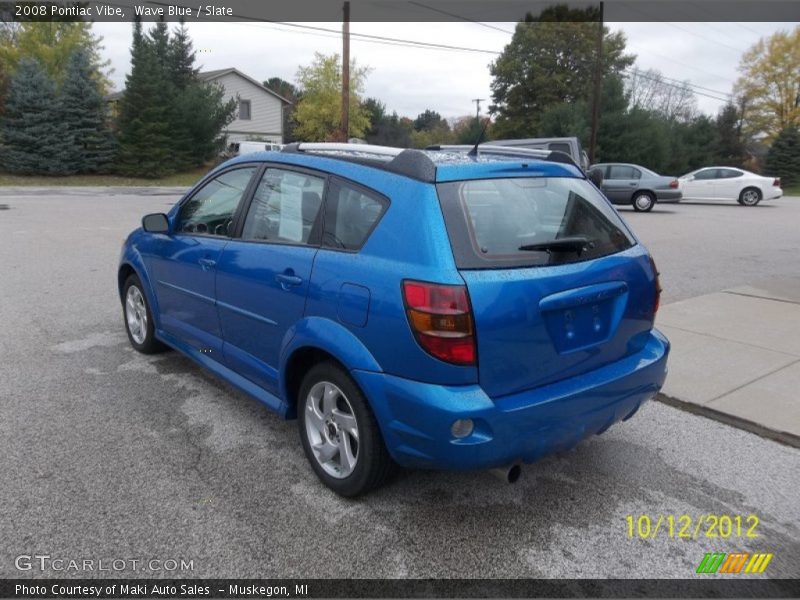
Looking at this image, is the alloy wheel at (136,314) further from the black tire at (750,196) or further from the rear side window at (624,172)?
the black tire at (750,196)

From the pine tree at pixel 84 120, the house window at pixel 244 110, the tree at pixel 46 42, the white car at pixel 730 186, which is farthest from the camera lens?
the house window at pixel 244 110

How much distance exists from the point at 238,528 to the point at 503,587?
1199 mm

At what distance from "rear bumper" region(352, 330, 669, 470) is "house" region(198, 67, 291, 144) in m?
48.8

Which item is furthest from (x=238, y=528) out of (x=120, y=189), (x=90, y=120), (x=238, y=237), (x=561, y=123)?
(x=561, y=123)

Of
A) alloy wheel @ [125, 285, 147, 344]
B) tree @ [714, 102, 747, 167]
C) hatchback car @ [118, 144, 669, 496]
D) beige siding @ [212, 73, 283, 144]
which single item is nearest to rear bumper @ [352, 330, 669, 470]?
hatchback car @ [118, 144, 669, 496]

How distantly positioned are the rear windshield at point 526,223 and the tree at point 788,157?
46.6 meters

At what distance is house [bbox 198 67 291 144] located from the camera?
50.1 m

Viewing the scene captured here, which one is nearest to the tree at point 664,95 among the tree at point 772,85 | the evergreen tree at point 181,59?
the tree at point 772,85

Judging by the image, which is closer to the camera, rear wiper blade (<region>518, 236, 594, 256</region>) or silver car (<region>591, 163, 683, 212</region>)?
rear wiper blade (<region>518, 236, 594, 256</region>)

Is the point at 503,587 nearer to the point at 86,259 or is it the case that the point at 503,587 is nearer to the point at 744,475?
the point at 744,475

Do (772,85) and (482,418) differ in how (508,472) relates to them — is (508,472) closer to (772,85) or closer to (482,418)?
(482,418)

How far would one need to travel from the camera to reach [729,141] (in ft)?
157

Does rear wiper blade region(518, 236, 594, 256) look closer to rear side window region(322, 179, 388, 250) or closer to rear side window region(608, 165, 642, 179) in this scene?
rear side window region(322, 179, 388, 250)

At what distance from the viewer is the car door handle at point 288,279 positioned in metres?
3.22
